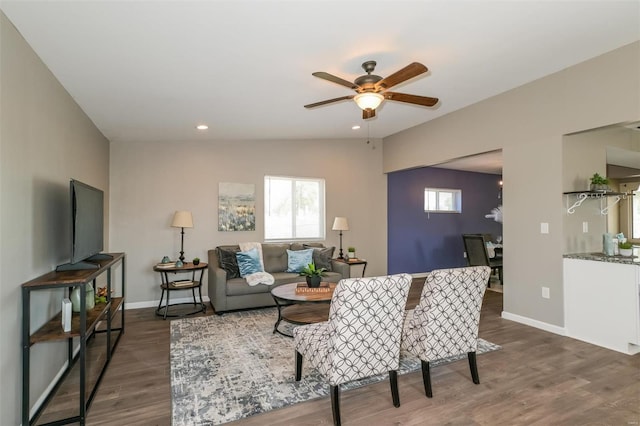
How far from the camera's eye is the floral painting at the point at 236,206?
218 inches

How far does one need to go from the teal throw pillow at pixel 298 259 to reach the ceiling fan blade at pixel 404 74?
10.3 feet

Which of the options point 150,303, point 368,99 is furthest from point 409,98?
point 150,303

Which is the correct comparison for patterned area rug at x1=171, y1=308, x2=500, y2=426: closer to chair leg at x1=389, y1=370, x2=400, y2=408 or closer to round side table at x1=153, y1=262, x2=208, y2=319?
chair leg at x1=389, y1=370, x2=400, y2=408

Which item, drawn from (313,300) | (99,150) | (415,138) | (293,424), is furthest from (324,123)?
(293,424)

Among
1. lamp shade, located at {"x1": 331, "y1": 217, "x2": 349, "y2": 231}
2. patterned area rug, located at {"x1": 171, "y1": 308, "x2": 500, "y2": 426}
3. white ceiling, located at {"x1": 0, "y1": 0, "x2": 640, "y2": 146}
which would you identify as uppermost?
white ceiling, located at {"x1": 0, "y1": 0, "x2": 640, "y2": 146}

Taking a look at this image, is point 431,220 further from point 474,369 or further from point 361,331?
point 361,331

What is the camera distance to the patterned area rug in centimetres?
236

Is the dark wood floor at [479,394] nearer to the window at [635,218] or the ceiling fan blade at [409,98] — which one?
the ceiling fan blade at [409,98]

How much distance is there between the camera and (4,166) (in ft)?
6.39

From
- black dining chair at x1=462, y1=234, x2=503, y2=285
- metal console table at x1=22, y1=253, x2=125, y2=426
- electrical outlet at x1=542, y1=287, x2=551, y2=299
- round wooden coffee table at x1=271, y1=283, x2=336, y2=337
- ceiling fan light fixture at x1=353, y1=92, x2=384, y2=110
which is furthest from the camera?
black dining chair at x1=462, y1=234, x2=503, y2=285

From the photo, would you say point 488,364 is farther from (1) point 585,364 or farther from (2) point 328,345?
(2) point 328,345

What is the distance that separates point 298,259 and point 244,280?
97cm

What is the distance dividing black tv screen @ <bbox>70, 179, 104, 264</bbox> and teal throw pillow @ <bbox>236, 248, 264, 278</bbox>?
6.07 ft

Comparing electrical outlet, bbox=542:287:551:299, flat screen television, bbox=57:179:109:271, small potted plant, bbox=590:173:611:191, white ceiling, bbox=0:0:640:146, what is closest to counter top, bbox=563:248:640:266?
electrical outlet, bbox=542:287:551:299
